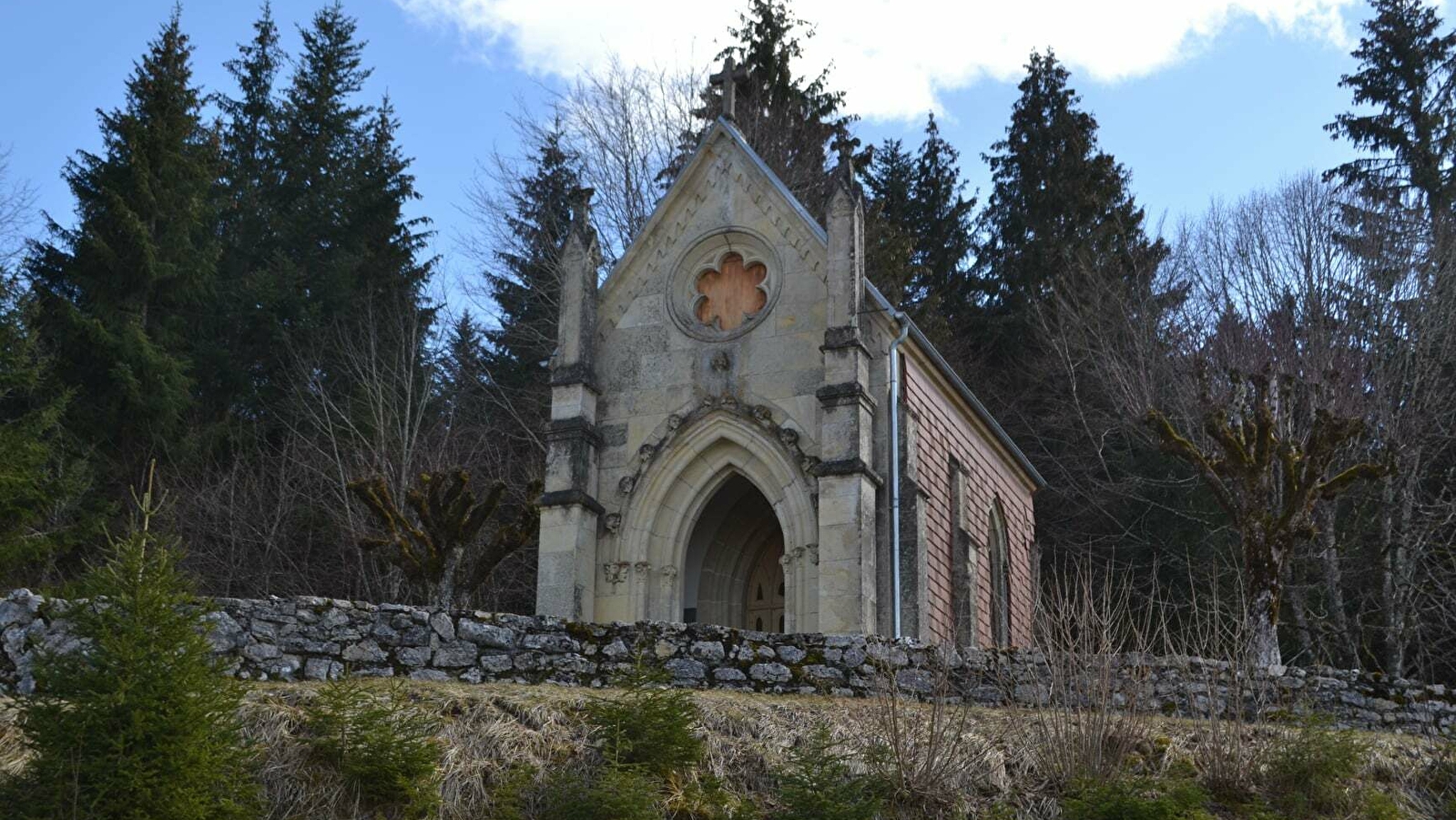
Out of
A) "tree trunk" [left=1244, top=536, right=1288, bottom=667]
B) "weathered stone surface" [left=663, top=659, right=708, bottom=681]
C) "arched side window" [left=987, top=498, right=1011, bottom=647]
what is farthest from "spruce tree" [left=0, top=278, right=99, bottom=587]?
"tree trunk" [left=1244, top=536, right=1288, bottom=667]

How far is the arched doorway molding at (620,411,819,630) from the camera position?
56.9 feet

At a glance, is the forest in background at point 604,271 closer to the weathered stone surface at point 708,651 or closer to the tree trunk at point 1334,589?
the tree trunk at point 1334,589

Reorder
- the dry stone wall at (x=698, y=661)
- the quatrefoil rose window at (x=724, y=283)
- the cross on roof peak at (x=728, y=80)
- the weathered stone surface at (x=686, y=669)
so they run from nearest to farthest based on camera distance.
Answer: the dry stone wall at (x=698, y=661) → the weathered stone surface at (x=686, y=669) → the quatrefoil rose window at (x=724, y=283) → the cross on roof peak at (x=728, y=80)

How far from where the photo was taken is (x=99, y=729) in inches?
313

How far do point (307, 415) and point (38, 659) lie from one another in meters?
21.4

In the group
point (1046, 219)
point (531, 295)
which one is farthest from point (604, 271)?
point (1046, 219)

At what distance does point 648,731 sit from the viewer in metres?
9.84

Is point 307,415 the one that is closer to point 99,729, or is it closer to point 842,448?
point 842,448

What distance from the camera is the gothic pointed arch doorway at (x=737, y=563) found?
18500 millimetres

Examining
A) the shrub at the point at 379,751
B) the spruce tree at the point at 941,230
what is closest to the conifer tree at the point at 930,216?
the spruce tree at the point at 941,230

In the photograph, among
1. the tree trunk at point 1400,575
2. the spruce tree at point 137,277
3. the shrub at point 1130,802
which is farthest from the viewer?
the spruce tree at point 137,277

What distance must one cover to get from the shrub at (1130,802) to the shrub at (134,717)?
519cm

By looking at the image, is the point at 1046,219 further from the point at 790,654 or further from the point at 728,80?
the point at 790,654

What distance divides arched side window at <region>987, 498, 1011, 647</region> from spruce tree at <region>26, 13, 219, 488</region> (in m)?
15.2
